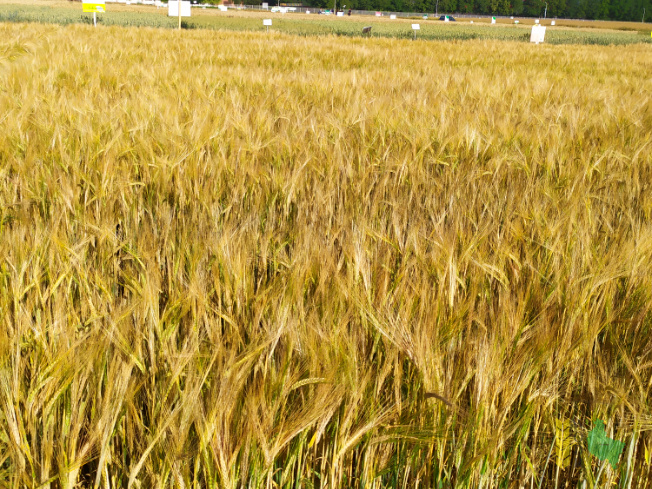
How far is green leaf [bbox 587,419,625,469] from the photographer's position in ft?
1.99

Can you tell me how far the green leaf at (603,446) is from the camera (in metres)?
0.61

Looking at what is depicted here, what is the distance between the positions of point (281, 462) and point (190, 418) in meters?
0.16

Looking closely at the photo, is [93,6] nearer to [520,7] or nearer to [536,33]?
[536,33]

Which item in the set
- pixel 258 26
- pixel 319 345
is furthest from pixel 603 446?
pixel 258 26

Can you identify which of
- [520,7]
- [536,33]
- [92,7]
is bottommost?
[92,7]

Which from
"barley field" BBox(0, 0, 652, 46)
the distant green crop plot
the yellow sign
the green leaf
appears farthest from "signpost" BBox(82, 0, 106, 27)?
the green leaf

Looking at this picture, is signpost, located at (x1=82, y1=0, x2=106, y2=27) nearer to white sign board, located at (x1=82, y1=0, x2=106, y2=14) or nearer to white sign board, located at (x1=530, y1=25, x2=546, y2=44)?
white sign board, located at (x1=82, y1=0, x2=106, y2=14)

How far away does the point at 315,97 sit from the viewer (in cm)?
341

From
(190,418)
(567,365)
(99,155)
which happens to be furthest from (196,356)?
(99,155)

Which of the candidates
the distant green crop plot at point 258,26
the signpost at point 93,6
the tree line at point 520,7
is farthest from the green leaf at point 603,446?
the tree line at point 520,7

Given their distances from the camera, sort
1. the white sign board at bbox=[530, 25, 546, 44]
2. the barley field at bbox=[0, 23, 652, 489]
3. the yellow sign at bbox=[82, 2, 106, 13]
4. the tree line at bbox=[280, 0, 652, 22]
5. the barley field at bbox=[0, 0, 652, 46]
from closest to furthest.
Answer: the barley field at bbox=[0, 23, 652, 489] → the yellow sign at bbox=[82, 2, 106, 13] → the white sign board at bbox=[530, 25, 546, 44] → the barley field at bbox=[0, 0, 652, 46] → the tree line at bbox=[280, 0, 652, 22]

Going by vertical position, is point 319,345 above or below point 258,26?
below

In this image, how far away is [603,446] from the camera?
2.03ft

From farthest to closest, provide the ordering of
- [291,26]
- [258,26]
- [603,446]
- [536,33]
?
[291,26], [258,26], [536,33], [603,446]
